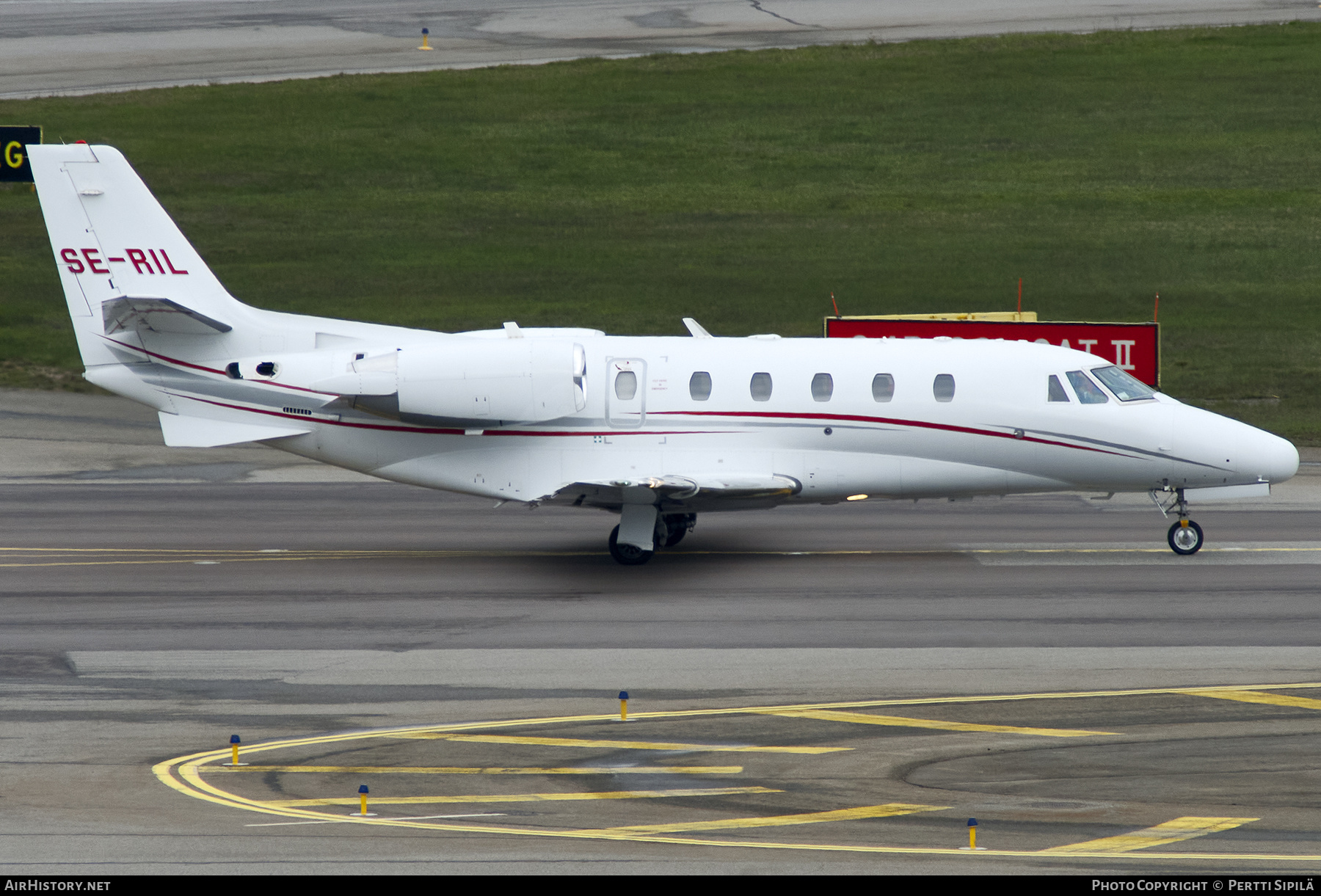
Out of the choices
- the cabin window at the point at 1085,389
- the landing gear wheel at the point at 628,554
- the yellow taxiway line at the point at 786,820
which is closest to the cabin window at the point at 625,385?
the landing gear wheel at the point at 628,554

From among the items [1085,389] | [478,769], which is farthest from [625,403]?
[478,769]

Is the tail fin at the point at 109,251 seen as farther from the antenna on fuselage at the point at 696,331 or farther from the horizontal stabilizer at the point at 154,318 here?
the antenna on fuselage at the point at 696,331

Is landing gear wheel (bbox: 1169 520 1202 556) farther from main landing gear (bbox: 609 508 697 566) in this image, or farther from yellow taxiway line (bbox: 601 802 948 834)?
yellow taxiway line (bbox: 601 802 948 834)

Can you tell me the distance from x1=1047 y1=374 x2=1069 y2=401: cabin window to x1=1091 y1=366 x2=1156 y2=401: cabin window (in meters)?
0.61

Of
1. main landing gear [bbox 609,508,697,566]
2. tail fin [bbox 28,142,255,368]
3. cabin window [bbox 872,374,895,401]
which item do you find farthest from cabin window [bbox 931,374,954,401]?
tail fin [bbox 28,142,255,368]

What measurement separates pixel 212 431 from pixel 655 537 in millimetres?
6926

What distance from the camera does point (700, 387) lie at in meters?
23.7

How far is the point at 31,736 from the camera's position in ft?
52.9

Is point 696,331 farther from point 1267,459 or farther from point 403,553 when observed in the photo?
point 1267,459

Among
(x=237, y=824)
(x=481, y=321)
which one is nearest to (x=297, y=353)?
(x=237, y=824)

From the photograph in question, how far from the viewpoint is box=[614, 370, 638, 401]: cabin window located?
23672mm

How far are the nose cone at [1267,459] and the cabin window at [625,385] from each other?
29.2 ft

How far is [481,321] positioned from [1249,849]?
33228 millimetres

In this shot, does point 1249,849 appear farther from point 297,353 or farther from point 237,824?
point 297,353
